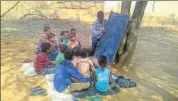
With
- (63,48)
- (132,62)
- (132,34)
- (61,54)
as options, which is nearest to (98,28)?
(132,34)

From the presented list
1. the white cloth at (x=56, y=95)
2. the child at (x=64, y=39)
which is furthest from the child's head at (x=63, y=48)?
the white cloth at (x=56, y=95)

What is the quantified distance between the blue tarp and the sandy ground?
67 cm

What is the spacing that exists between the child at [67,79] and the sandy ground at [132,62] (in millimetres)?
381

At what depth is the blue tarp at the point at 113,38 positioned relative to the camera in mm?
8141

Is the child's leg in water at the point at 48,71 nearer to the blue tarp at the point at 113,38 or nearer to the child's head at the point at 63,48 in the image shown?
the child's head at the point at 63,48

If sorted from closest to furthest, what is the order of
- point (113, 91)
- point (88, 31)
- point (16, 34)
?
point (113, 91)
point (16, 34)
point (88, 31)

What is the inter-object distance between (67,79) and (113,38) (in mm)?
2356

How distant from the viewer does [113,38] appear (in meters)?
8.30

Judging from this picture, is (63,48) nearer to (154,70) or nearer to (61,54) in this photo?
(61,54)

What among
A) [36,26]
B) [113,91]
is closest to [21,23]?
[36,26]

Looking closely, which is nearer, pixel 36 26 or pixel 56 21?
pixel 36 26

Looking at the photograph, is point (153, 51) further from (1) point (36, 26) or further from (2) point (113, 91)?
(1) point (36, 26)

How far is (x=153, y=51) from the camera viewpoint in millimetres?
10773

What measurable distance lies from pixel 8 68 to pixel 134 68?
10.3 ft
